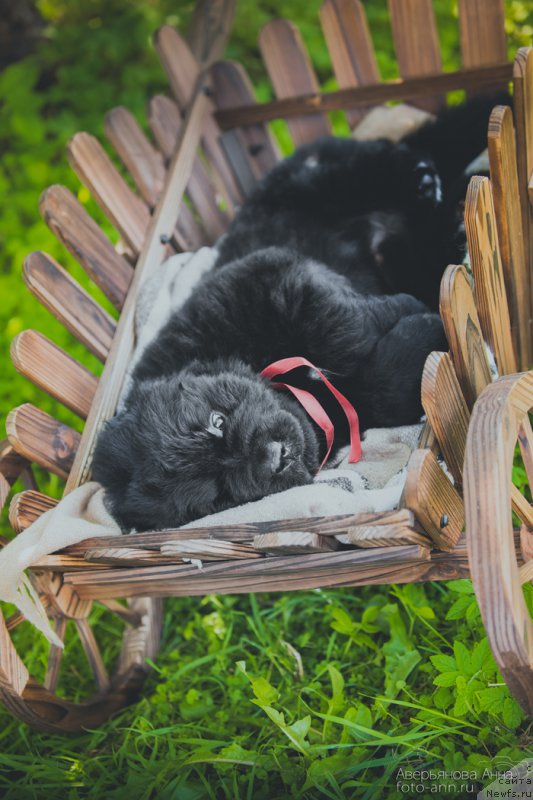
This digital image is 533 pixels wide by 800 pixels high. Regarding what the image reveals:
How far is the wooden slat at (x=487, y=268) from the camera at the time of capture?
176cm

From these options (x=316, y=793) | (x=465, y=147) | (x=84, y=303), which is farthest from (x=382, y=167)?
(x=316, y=793)

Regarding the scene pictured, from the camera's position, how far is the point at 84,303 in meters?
2.73

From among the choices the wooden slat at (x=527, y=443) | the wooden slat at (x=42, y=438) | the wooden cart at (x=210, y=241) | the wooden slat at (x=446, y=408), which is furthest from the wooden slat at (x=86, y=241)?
the wooden slat at (x=527, y=443)

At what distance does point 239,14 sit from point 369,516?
15.2 ft

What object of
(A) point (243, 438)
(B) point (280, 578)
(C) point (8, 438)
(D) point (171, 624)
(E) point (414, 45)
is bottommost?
(D) point (171, 624)

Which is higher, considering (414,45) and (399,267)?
(414,45)

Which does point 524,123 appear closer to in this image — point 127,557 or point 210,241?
point 127,557

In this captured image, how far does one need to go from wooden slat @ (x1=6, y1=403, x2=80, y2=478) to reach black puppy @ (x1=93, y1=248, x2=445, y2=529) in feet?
0.65

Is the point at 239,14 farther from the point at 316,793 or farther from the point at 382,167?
the point at 316,793

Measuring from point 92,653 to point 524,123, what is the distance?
221cm

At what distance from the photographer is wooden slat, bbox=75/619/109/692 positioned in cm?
243

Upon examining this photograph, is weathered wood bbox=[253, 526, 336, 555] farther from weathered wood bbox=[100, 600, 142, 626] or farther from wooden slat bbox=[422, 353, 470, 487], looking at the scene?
weathered wood bbox=[100, 600, 142, 626]

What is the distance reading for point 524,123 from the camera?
210 cm

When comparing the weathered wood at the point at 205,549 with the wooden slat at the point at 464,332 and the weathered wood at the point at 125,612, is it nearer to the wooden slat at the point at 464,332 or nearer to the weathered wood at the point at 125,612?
the wooden slat at the point at 464,332
